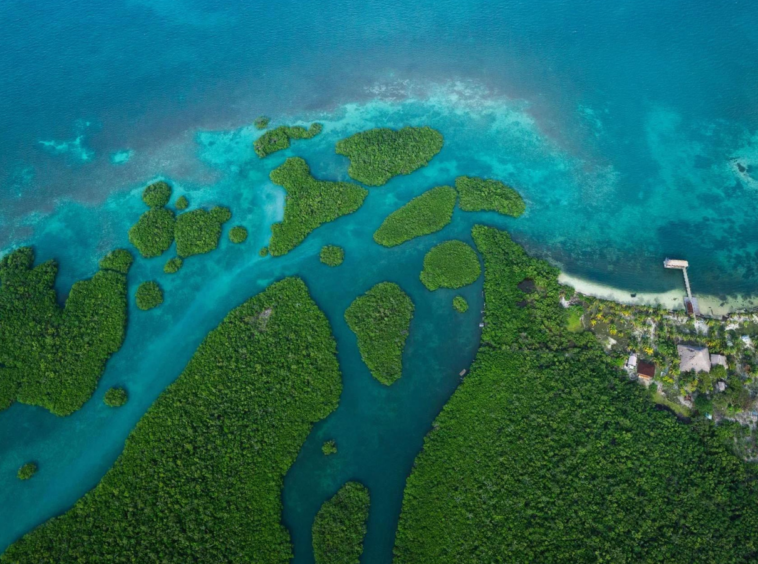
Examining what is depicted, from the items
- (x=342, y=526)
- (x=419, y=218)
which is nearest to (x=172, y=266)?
(x=419, y=218)

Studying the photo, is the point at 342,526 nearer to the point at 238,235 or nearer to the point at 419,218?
the point at 238,235

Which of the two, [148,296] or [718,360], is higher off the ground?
[148,296]

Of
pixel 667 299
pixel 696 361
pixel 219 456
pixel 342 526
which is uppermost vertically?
pixel 667 299

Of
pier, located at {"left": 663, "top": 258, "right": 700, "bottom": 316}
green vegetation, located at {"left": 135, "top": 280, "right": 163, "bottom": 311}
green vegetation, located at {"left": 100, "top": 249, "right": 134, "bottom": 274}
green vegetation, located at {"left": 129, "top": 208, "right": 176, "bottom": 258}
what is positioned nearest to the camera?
green vegetation, located at {"left": 135, "top": 280, "right": 163, "bottom": 311}

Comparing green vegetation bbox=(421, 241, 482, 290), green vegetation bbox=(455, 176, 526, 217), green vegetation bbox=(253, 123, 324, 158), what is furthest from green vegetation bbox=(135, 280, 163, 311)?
green vegetation bbox=(455, 176, 526, 217)

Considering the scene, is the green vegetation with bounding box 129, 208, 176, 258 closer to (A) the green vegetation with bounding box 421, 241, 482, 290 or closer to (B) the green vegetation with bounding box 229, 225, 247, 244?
(B) the green vegetation with bounding box 229, 225, 247, 244

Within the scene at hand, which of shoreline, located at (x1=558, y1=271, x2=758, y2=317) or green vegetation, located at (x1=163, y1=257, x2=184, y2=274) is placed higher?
green vegetation, located at (x1=163, y1=257, x2=184, y2=274)

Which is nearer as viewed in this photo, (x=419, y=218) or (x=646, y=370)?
(x=646, y=370)

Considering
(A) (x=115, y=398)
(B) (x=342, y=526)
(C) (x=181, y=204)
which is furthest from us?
(C) (x=181, y=204)
